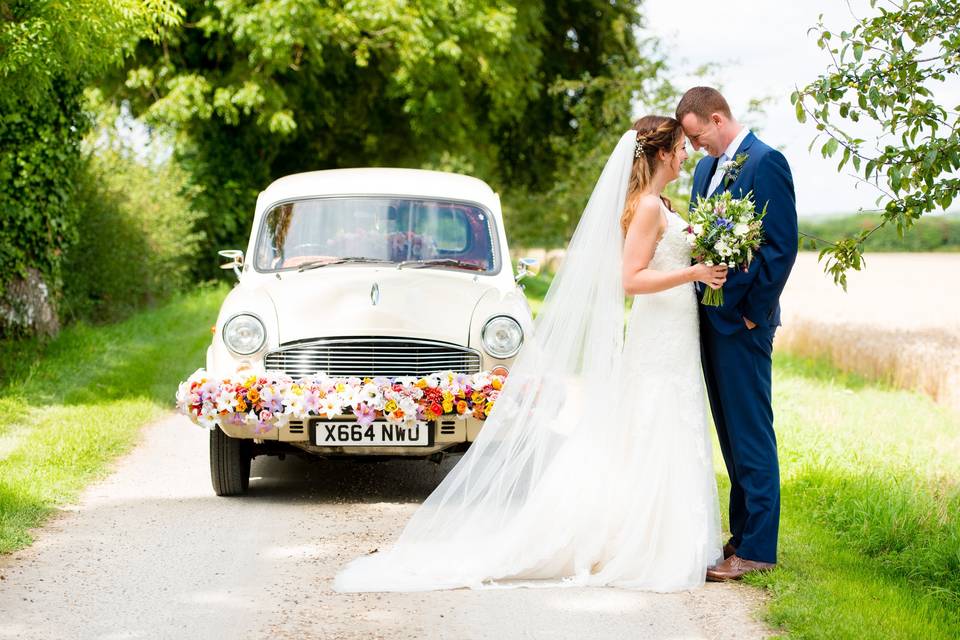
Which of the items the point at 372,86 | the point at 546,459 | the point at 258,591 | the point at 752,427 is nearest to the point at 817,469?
the point at 752,427

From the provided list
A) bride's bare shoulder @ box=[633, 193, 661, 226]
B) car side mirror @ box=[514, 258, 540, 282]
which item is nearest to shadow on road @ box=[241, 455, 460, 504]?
car side mirror @ box=[514, 258, 540, 282]

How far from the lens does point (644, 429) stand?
5.52 meters

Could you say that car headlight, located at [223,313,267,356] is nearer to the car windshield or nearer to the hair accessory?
the car windshield

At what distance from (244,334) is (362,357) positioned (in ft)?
2.34

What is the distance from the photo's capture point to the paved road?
4637 millimetres

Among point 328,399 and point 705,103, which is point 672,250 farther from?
point 328,399

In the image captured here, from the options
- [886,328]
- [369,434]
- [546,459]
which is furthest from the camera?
[886,328]

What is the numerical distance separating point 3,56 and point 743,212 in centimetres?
629

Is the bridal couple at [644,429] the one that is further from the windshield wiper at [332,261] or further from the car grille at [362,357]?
the windshield wiper at [332,261]

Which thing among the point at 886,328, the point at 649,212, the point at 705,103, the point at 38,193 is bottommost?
the point at 886,328

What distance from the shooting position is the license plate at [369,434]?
6.65 m

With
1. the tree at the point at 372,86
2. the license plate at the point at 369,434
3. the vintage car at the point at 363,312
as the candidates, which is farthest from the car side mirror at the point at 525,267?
the tree at the point at 372,86

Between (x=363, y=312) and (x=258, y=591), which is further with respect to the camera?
(x=363, y=312)

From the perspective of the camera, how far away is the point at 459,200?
8094 millimetres
